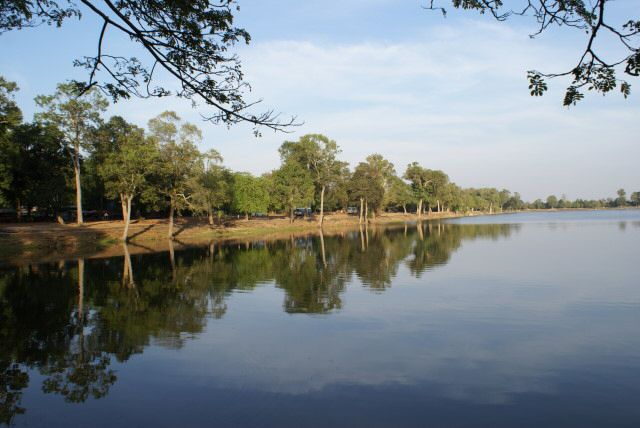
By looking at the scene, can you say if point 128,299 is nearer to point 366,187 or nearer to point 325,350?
point 325,350

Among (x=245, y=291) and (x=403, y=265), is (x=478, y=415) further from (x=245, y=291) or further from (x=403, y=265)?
(x=403, y=265)

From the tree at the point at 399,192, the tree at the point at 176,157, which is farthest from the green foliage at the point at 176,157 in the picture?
the tree at the point at 399,192

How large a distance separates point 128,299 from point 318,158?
206ft

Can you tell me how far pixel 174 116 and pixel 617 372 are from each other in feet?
163

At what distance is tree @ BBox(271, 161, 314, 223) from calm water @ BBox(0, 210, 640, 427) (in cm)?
5127

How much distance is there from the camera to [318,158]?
80750 mm

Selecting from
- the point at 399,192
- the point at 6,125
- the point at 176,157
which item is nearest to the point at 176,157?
the point at 176,157

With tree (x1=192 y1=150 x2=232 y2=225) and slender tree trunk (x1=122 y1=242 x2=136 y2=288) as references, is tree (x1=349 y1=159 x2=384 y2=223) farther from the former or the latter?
slender tree trunk (x1=122 y1=242 x2=136 y2=288)

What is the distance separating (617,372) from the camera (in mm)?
10688

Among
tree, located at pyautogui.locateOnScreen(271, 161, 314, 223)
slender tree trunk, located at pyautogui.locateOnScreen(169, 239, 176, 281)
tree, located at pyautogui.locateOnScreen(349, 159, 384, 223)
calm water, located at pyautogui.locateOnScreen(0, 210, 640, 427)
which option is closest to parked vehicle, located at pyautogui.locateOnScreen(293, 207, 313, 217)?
tree, located at pyautogui.locateOnScreen(349, 159, 384, 223)

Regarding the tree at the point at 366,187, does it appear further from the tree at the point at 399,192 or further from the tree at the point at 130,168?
the tree at the point at 130,168

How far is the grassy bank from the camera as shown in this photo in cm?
3878

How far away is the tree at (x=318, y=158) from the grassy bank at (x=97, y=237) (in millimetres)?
14916

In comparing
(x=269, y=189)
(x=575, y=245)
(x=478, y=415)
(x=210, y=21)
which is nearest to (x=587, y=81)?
(x=478, y=415)
